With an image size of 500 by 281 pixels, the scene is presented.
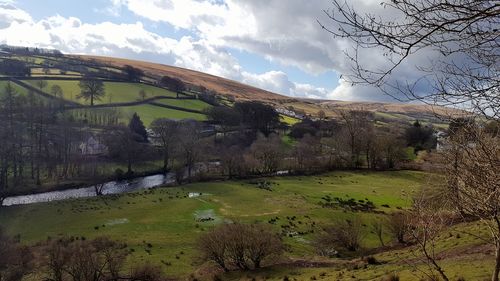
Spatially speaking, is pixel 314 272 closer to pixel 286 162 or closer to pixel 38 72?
pixel 286 162

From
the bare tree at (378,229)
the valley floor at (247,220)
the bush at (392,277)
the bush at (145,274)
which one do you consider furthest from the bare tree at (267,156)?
the bush at (392,277)

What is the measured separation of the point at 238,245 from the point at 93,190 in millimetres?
41144

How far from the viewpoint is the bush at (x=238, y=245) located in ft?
110

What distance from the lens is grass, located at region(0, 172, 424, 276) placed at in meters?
42.8

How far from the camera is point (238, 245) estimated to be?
34.0 m

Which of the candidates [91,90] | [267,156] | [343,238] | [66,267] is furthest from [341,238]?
[91,90]

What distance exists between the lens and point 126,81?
138625 millimetres

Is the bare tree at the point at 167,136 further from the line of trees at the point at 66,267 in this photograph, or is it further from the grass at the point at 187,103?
the line of trees at the point at 66,267

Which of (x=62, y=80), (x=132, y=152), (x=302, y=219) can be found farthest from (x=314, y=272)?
(x=62, y=80)

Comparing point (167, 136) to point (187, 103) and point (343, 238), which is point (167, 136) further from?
point (343, 238)

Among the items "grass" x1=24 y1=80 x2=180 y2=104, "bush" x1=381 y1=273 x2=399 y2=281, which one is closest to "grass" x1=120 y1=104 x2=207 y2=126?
"grass" x1=24 y1=80 x2=180 y2=104

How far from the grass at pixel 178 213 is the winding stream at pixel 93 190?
23.8 ft

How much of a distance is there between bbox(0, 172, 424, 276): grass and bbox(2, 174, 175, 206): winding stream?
23.8ft

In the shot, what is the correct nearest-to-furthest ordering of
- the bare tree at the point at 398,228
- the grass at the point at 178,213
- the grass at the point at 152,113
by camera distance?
1. the bare tree at the point at 398,228
2. the grass at the point at 178,213
3. the grass at the point at 152,113
